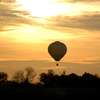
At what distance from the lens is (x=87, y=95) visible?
58.2 metres

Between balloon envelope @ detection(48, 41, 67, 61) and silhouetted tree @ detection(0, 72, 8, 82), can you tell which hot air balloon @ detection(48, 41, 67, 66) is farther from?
silhouetted tree @ detection(0, 72, 8, 82)

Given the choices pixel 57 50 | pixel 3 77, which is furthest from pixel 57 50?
pixel 3 77

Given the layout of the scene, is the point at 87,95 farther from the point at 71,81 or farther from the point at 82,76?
the point at 82,76

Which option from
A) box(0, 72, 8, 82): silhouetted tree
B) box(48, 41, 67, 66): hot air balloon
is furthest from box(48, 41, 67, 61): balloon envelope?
box(0, 72, 8, 82): silhouetted tree

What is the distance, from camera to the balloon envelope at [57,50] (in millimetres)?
66938

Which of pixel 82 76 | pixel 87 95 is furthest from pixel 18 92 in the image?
pixel 82 76

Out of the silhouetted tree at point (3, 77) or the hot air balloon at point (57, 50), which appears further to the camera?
the silhouetted tree at point (3, 77)

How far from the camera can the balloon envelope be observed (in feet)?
220

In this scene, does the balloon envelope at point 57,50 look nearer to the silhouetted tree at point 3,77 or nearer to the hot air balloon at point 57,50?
the hot air balloon at point 57,50

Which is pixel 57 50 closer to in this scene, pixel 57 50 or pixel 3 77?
pixel 57 50

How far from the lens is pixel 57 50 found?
220 ft

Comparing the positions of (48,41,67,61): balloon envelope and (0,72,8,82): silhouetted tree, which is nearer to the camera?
(48,41,67,61): balloon envelope

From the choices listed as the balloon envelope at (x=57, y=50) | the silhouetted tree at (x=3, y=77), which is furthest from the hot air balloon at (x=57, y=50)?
the silhouetted tree at (x=3, y=77)

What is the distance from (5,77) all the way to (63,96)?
54.8m
